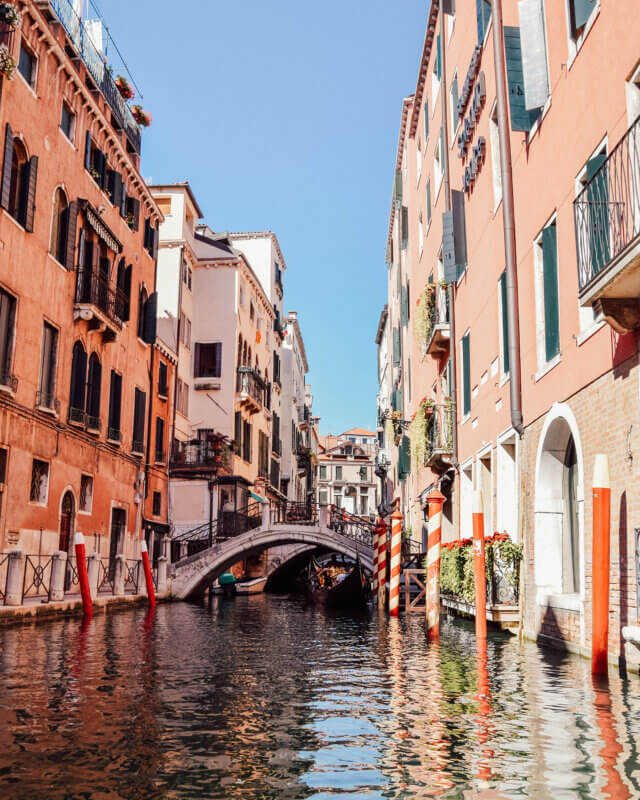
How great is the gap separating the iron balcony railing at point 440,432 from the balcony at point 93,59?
1187 centimetres

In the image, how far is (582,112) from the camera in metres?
9.60

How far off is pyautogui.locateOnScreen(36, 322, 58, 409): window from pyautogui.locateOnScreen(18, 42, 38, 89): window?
5033 millimetres

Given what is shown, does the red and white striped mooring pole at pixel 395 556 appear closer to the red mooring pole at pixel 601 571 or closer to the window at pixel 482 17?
the window at pixel 482 17

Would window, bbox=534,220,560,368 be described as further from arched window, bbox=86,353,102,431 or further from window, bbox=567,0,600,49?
arched window, bbox=86,353,102,431

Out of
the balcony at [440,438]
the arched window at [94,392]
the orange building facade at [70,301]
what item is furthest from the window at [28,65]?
the balcony at [440,438]

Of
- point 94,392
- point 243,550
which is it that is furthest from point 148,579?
point 243,550

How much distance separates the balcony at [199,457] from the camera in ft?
106

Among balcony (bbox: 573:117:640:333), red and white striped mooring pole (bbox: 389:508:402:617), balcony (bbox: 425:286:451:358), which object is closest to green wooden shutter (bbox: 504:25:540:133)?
balcony (bbox: 573:117:640:333)

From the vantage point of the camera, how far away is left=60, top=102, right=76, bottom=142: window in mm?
20766

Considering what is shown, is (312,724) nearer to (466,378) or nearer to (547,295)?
(547,295)

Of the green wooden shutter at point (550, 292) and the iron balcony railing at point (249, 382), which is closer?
the green wooden shutter at point (550, 292)

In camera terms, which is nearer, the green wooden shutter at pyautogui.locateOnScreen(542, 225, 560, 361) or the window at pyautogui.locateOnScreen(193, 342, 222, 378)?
the green wooden shutter at pyautogui.locateOnScreen(542, 225, 560, 361)

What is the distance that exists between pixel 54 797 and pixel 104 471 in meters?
20.1

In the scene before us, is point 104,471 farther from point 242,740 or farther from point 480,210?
point 242,740
